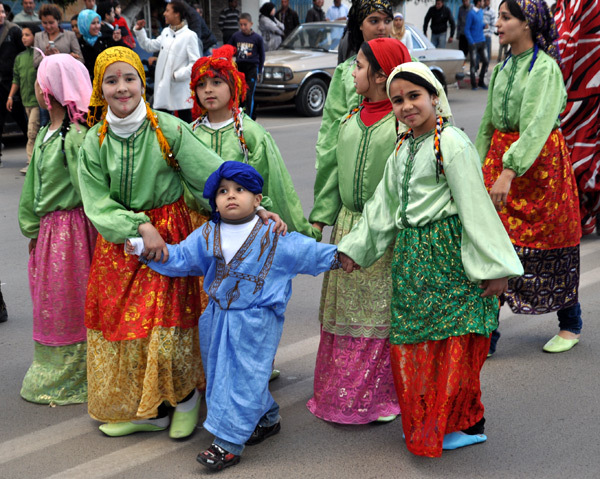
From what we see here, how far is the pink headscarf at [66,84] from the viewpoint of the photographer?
13.1ft

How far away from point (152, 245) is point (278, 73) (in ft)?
36.8

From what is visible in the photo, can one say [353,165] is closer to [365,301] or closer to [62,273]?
[365,301]

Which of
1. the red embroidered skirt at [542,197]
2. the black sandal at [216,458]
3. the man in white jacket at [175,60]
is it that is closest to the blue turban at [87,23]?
the man in white jacket at [175,60]

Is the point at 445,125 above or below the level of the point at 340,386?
above

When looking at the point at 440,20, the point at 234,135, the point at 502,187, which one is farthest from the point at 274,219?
the point at 440,20

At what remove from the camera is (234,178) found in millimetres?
3402

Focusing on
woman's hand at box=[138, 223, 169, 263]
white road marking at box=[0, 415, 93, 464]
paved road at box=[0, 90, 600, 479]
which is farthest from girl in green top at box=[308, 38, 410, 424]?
white road marking at box=[0, 415, 93, 464]

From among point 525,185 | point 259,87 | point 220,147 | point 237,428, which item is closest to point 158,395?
point 237,428

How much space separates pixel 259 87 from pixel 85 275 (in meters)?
10.6

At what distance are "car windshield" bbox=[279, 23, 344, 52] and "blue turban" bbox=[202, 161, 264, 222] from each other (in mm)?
12045

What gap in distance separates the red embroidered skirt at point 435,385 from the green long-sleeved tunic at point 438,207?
0.35m

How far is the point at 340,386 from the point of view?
386cm

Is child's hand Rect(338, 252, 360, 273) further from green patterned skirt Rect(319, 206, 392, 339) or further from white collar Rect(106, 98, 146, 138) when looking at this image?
white collar Rect(106, 98, 146, 138)

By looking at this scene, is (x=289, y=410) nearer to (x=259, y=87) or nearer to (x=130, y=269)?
(x=130, y=269)
